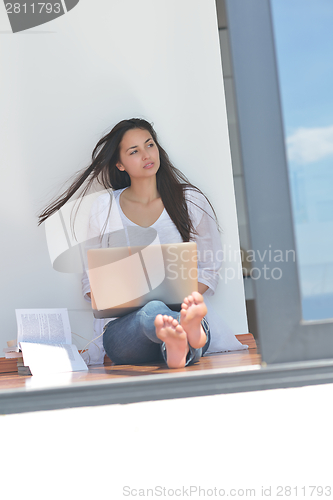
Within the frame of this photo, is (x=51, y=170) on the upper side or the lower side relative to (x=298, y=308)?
upper

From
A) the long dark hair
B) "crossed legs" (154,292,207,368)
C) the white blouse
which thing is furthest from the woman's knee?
the long dark hair

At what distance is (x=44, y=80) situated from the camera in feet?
7.80

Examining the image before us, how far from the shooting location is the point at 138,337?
1.68 metres

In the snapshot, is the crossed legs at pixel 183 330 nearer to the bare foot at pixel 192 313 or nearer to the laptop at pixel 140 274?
the bare foot at pixel 192 313

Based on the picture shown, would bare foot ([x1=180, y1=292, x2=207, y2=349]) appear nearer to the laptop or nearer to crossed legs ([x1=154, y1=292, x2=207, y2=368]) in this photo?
crossed legs ([x1=154, y1=292, x2=207, y2=368])

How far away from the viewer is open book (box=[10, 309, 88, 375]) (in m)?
1.75

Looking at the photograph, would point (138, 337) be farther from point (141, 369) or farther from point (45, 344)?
point (45, 344)

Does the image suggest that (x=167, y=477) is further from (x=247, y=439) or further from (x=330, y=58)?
(x=330, y=58)

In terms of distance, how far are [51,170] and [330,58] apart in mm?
1523

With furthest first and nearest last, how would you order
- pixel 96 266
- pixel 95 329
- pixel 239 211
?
pixel 239 211 → pixel 95 329 → pixel 96 266

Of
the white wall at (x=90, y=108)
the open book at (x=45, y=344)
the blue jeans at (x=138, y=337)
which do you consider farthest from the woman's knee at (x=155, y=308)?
the white wall at (x=90, y=108)

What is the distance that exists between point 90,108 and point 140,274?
1.18 m

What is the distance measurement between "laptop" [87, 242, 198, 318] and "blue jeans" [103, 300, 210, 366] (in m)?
0.04

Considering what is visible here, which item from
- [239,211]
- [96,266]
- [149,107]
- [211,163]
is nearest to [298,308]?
[96,266]
